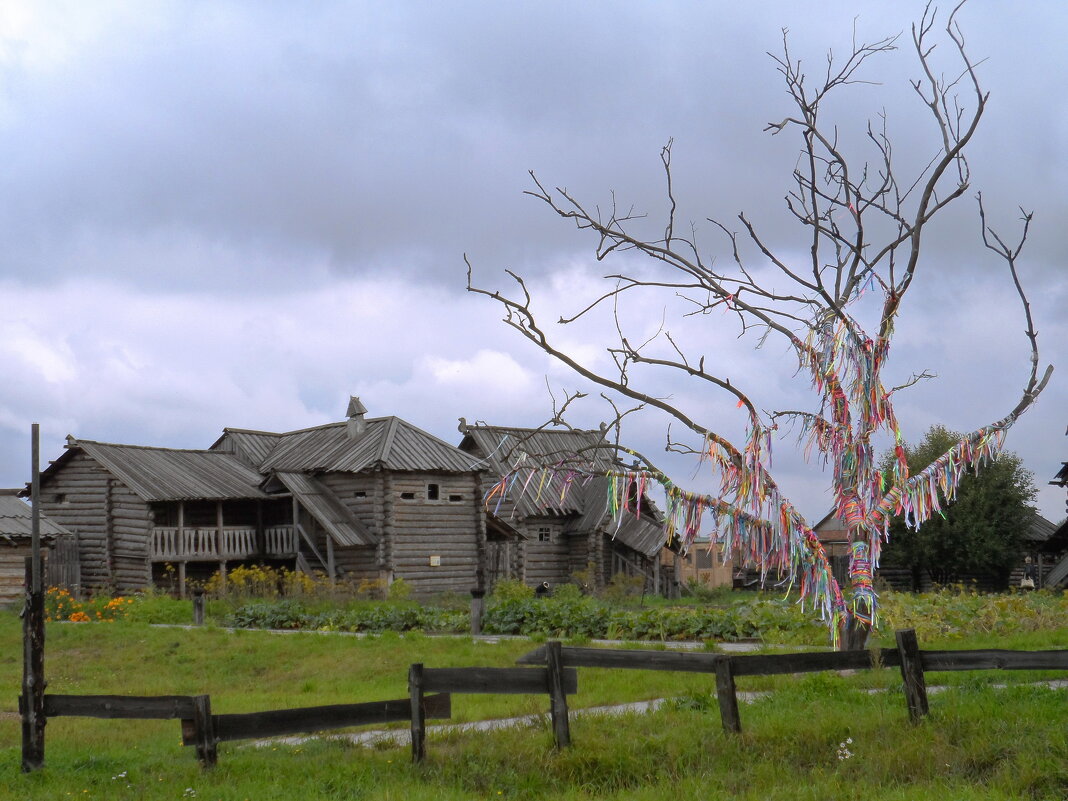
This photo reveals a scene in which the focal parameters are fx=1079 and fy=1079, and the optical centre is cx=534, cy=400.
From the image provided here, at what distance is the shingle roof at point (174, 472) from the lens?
3456cm

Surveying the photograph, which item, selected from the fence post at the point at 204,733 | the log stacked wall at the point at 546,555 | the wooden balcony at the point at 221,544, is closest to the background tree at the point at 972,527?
the log stacked wall at the point at 546,555

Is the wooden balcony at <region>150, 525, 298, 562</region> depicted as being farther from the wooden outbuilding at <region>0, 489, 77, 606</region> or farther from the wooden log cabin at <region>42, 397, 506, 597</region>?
the wooden outbuilding at <region>0, 489, 77, 606</region>

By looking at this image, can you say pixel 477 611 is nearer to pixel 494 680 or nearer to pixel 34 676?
pixel 494 680

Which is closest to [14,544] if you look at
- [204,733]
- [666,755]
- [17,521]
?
[17,521]

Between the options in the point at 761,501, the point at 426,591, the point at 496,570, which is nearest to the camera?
the point at 761,501

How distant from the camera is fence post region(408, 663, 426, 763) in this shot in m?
9.48

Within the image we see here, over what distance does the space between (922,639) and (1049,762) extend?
9195 millimetres

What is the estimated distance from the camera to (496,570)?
129ft

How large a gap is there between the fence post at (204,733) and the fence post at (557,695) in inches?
116

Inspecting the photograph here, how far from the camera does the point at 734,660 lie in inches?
380

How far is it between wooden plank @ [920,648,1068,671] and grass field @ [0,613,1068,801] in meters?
0.48

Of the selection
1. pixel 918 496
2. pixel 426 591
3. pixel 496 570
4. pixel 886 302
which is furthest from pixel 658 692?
pixel 496 570

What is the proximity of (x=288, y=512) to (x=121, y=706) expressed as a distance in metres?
28.6

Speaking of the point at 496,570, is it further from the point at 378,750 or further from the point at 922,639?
the point at 378,750
